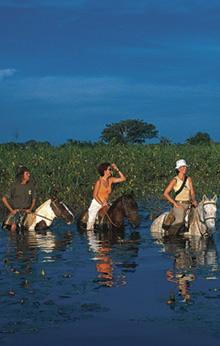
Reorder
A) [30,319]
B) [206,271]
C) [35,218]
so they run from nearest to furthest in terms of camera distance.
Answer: [30,319] < [206,271] < [35,218]

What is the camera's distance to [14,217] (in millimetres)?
17734

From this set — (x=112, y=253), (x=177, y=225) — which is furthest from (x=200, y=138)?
(x=112, y=253)

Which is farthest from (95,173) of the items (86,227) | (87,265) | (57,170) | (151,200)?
(87,265)

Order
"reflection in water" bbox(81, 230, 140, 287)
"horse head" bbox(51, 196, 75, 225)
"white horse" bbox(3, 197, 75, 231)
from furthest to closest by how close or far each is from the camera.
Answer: "white horse" bbox(3, 197, 75, 231) < "horse head" bbox(51, 196, 75, 225) < "reflection in water" bbox(81, 230, 140, 287)

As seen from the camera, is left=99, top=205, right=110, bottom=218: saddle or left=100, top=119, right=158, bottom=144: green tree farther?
left=100, top=119, right=158, bottom=144: green tree

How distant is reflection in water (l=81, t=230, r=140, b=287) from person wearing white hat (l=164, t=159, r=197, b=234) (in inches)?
50.3

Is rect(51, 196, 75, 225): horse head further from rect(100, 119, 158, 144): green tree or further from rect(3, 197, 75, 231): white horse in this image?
rect(100, 119, 158, 144): green tree

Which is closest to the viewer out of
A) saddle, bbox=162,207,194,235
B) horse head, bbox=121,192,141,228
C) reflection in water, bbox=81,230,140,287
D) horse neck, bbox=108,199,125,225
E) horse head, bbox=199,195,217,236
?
reflection in water, bbox=81,230,140,287

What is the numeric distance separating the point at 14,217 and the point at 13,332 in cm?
1040

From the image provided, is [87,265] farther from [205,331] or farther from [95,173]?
[95,173]

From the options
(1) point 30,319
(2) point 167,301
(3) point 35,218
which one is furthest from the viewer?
(3) point 35,218

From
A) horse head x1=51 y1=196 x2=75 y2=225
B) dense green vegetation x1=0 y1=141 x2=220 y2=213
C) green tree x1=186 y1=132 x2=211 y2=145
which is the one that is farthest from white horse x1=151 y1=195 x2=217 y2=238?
green tree x1=186 y1=132 x2=211 y2=145

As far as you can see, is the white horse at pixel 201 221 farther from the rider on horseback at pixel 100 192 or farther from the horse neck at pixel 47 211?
the horse neck at pixel 47 211

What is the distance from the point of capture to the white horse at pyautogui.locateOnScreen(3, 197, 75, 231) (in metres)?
17.2
